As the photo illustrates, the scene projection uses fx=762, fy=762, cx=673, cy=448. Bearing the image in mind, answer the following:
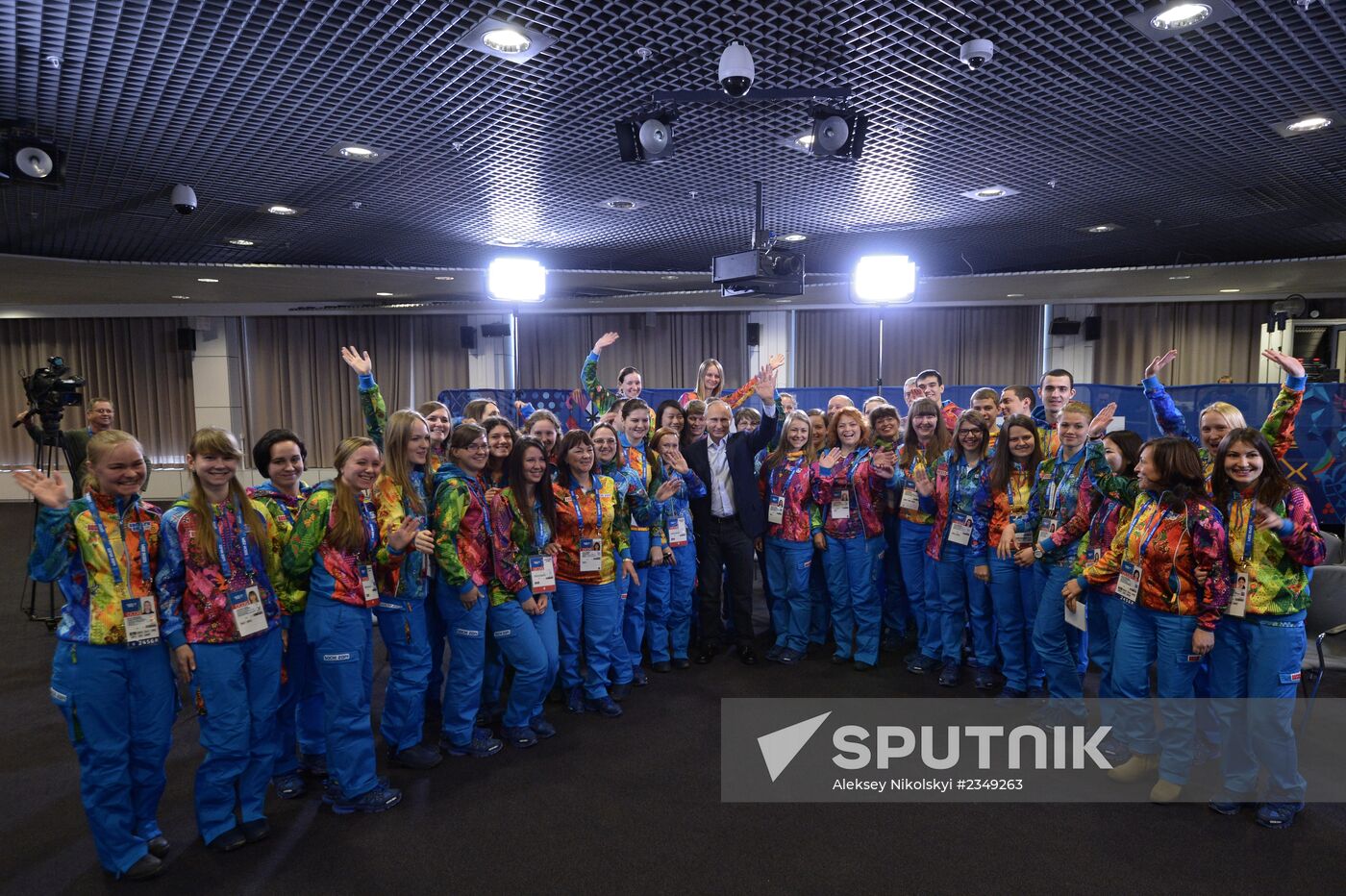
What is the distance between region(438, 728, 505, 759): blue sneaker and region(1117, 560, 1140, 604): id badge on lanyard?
2587mm

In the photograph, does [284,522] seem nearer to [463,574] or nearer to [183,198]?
[463,574]

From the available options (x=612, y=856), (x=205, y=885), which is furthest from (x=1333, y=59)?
(x=205, y=885)

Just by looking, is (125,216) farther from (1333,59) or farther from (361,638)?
(1333,59)

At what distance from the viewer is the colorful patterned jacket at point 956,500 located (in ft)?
12.2

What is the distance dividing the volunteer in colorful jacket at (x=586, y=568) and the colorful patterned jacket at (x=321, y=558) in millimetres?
1021

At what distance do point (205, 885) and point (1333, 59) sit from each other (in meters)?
5.44

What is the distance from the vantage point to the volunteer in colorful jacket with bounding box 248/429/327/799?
278cm

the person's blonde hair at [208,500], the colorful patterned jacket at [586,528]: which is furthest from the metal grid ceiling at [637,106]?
the colorful patterned jacket at [586,528]

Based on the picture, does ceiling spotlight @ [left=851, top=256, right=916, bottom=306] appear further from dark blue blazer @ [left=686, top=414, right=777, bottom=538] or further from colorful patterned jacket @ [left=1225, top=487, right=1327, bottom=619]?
colorful patterned jacket @ [left=1225, top=487, right=1327, bottom=619]

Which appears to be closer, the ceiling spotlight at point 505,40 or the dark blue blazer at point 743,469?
the ceiling spotlight at point 505,40

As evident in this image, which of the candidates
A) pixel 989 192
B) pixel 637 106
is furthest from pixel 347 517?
pixel 989 192

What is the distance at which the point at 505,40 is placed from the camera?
10.3 feet

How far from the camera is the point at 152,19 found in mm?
2873

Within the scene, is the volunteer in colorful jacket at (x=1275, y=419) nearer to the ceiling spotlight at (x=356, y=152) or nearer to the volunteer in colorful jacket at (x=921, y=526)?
the volunteer in colorful jacket at (x=921, y=526)
